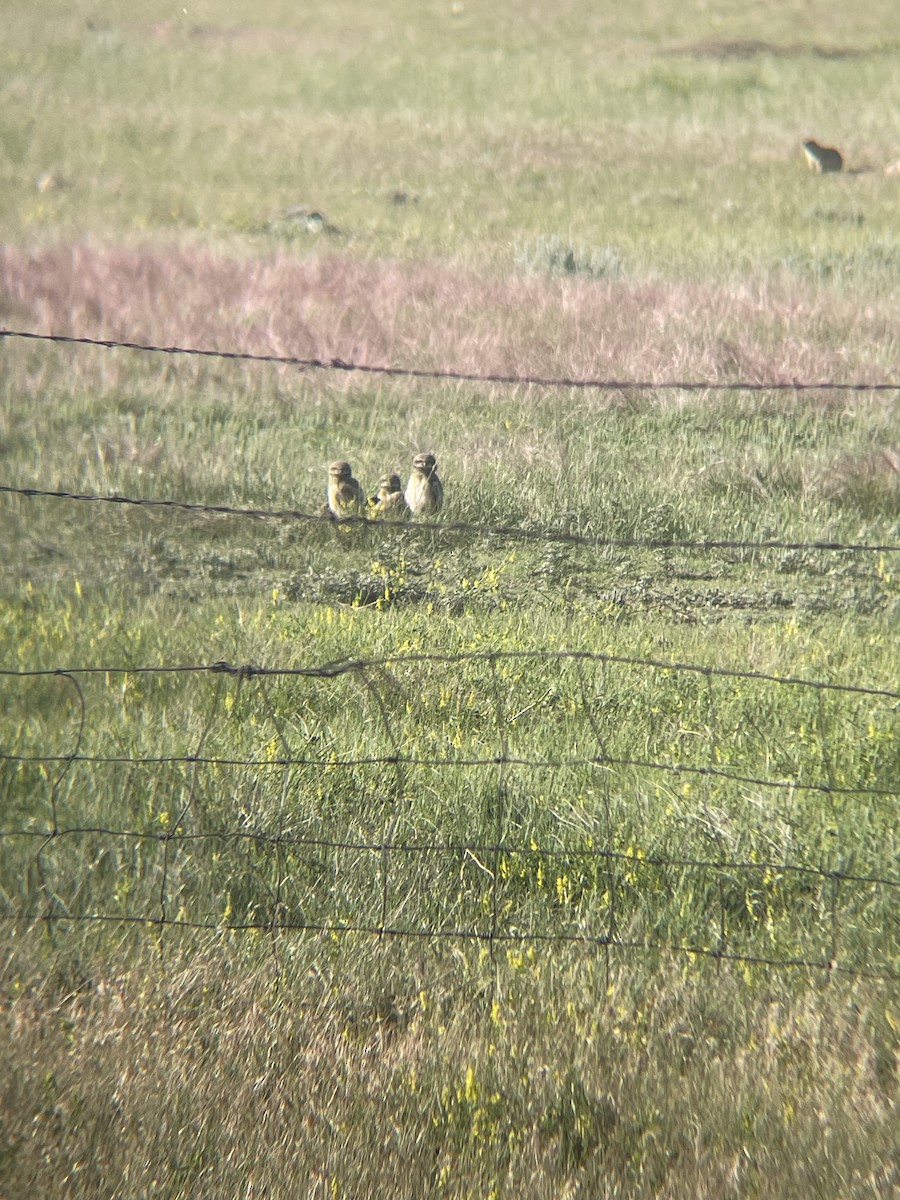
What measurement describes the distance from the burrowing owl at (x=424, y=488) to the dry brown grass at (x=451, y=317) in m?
2.91

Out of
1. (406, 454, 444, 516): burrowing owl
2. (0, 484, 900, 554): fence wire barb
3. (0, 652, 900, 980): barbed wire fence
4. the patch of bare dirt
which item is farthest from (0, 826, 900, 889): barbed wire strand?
the patch of bare dirt

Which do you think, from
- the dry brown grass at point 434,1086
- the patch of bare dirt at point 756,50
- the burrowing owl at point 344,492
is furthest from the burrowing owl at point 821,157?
the dry brown grass at point 434,1086

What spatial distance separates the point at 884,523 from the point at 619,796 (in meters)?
A: 3.88

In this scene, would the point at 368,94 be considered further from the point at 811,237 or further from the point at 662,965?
the point at 662,965

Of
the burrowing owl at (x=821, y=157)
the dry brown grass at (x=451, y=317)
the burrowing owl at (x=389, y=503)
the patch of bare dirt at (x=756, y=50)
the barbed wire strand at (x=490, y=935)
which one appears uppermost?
the patch of bare dirt at (x=756, y=50)

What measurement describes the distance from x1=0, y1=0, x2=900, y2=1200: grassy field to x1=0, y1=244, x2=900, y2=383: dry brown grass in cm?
7

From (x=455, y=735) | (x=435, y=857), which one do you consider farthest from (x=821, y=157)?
(x=435, y=857)

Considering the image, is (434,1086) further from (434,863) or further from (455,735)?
(455,735)

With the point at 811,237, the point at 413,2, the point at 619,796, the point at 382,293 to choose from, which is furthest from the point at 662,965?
the point at 413,2

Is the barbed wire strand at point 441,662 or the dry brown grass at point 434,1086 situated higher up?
the barbed wire strand at point 441,662

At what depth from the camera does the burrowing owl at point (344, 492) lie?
7.30m

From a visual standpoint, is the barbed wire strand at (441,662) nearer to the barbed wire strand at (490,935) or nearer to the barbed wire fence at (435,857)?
the barbed wire fence at (435,857)

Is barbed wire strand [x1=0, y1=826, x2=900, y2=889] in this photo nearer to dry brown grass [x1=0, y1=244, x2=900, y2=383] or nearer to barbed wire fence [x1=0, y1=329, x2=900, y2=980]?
barbed wire fence [x1=0, y1=329, x2=900, y2=980]

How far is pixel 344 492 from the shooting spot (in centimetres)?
736
